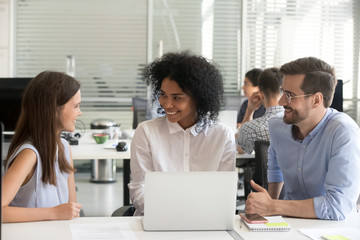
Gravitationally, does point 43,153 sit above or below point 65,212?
above

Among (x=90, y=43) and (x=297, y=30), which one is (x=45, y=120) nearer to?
(x=90, y=43)

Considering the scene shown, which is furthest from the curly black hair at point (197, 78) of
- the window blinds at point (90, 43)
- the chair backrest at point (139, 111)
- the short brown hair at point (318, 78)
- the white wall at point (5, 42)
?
the white wall at point (5, 42)

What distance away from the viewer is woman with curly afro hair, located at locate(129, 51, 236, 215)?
229 cm

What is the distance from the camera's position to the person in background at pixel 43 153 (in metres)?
1.79

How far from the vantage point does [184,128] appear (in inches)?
93.7

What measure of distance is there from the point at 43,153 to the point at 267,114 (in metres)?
1.88

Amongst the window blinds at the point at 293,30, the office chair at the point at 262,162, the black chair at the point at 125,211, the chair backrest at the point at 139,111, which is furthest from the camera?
the window blinds at the point at 293,30

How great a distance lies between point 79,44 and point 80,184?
185 centimetres

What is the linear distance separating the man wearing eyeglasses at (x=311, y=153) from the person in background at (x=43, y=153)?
73 centimetres

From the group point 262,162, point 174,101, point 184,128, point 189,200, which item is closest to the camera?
point 189,200

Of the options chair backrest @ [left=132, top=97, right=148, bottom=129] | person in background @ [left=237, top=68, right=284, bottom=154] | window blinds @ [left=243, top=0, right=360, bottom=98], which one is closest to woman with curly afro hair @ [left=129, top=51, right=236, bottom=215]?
person in background @ [left=237, top=68, right=284, bottom=154]

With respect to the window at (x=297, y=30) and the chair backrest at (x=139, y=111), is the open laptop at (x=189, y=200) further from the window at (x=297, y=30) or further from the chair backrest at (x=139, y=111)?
the window at (x=297, y=30)

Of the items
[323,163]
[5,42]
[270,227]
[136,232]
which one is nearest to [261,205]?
[270,227]

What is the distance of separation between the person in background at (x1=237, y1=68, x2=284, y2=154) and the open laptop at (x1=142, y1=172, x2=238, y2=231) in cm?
170
